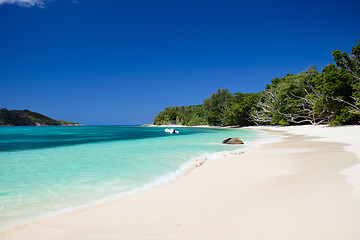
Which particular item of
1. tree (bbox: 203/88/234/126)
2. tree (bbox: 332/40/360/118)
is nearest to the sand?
tree (bbox: 332/40/360/118)

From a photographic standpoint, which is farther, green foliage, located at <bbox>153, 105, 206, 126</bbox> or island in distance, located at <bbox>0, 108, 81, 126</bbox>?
island in distance, located at <bbox>0, 108, 81, 126</bbox>

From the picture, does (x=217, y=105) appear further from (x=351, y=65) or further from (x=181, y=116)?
(x=351, y=65)

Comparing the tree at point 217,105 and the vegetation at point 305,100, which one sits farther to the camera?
the tree at point 217,105

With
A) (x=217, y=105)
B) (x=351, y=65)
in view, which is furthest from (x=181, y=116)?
(x=351, y=65)

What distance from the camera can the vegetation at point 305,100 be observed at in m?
26.8

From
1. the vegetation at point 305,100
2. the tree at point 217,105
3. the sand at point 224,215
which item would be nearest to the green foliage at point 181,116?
the vegetation at point 305,100

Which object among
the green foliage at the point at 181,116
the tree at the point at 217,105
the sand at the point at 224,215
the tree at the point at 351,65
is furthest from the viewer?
the green foliage at the point at 181,116

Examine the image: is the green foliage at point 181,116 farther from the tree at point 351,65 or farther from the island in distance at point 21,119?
the island in distance at point 21,119

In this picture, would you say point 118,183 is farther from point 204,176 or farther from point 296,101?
point 296,101

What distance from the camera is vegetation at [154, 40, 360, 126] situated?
88.0ft

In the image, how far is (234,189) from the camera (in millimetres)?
4547

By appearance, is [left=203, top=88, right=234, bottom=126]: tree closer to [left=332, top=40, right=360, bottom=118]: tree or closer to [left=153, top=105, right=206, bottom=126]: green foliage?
[left=153, top=105, right=206, bottom=126]: green foliage

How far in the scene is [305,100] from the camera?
135 ft

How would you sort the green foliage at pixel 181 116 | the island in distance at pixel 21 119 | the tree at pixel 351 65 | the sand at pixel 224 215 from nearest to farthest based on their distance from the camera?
the sand at pixel 224 215 → the tree at pixel 351 65 → the green foliage at pixel 181 116 → the island in distance at pixel 21 119
